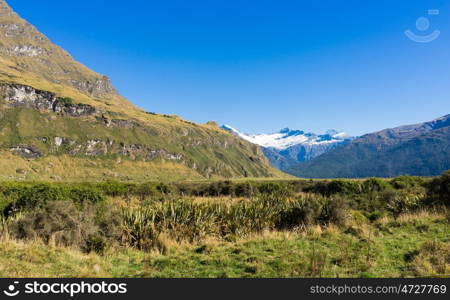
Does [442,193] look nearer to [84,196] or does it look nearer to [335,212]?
[335,212]

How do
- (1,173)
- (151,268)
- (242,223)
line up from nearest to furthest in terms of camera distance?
(151,268)
(242,223)
(1,173)

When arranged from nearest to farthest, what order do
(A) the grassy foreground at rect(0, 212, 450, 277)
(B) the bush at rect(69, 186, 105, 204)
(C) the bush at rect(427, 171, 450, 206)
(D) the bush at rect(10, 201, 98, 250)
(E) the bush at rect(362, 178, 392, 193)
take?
1. (A) the grassy foreground at rect(0, 212, 450, 277)
2. (D) the bush at rect(10, 201, 98, 250)
3. (C) the bush at rect(427, 171, 450, 206)
4. (B) the bush at rect(69, 186, 105, 204)
5. (E) the bush at rect(362, 178, 392, 193)

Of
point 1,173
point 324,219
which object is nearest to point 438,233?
point 324,219

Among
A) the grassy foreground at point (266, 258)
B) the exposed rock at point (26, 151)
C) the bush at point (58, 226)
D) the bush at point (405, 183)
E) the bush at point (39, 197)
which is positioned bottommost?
the bush at point (405, 183)

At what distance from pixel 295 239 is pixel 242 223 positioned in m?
3.87

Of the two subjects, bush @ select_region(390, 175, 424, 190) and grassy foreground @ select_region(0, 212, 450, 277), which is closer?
grassy foreground @ select_region(0, 212, 450, 277)

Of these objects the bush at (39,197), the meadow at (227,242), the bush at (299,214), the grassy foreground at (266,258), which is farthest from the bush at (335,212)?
the bush at (39,197)

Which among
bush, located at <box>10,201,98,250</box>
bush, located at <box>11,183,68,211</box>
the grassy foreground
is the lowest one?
the grassy foreground

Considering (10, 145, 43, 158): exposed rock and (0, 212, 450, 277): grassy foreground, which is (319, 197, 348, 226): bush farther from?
(10, 145, 43, 158): exposed rock

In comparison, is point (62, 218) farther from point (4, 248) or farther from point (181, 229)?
point (181, 229)

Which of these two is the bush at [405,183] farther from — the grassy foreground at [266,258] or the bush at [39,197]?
the bush at [39,197]

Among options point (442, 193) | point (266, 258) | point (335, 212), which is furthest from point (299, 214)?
point (442, 193)

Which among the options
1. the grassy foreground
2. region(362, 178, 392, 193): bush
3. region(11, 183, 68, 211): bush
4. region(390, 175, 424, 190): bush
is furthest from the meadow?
region(390, 175, 424, 190): bush

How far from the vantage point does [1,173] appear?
160 meters
